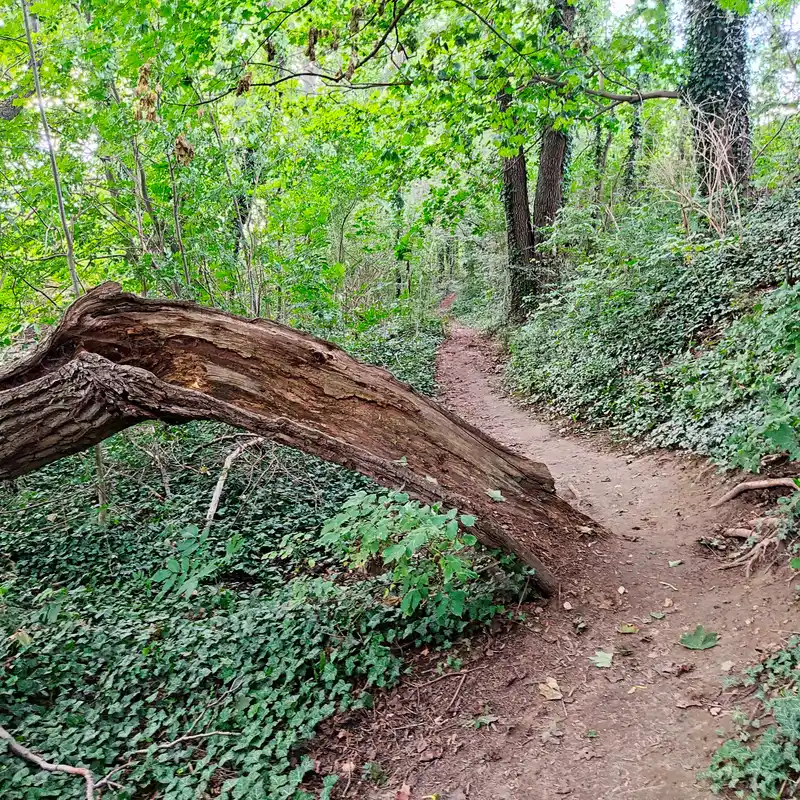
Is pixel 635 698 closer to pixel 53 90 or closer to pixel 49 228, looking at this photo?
pixel 49 228

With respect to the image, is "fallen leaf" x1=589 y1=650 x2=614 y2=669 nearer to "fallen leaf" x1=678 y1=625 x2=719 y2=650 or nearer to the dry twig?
"fallen leaf" x1=678 y1=625 x2=719 y2=650

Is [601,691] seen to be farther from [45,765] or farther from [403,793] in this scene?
[45,765]

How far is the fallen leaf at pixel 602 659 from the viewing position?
3200mm

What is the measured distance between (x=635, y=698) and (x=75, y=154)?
799 centimetres

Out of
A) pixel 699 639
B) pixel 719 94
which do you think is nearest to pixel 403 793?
pixel 699 639

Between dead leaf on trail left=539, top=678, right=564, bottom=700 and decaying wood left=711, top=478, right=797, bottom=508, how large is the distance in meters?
2.43

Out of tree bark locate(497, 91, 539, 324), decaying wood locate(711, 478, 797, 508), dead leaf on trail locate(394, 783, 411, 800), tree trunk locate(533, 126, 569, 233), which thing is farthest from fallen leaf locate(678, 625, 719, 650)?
tree trunk locate(533, 126, 569, 233)

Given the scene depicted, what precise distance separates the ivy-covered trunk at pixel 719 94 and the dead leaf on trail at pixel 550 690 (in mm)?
7951

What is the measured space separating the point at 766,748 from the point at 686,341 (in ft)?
19.5

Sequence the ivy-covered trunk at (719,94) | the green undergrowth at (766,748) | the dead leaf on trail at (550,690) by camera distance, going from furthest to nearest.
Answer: the ivy-covered trunk at (719,94) < the dead leaf on trail at (550,690) < the green undergrowth at (766,748)

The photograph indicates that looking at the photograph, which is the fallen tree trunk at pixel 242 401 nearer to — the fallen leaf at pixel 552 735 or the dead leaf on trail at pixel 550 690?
the dead leaf on trail at pixel 550 690

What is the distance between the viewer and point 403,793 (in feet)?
8.66

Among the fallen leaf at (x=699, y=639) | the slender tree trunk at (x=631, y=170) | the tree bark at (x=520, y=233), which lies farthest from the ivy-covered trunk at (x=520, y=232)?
the fallen leaf at (x=699, y=639)

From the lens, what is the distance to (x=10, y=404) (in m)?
3.35
